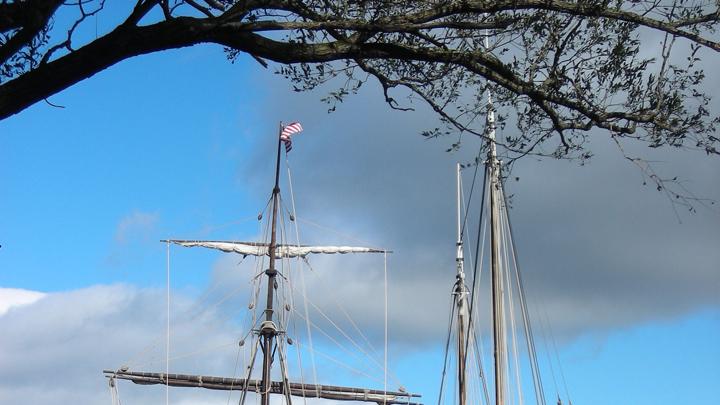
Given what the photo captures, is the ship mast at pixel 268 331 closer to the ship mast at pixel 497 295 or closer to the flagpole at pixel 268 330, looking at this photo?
the flagpole at pixel 268 330

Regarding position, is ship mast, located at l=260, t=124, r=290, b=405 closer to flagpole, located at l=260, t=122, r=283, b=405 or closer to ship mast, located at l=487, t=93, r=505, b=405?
flagpole, located at l=260, t=122, r=283, b=405

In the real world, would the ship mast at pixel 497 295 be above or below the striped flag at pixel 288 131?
below

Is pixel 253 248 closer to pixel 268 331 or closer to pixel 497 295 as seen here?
pixel 268 331

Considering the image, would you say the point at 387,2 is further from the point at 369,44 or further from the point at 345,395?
the point at 345,395

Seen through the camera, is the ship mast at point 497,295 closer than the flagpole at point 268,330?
Yes

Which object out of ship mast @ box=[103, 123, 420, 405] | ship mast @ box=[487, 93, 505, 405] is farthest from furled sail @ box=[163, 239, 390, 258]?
ship mast @ box=[487, 93, 505, 405]

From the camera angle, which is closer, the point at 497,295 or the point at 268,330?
the point at 497,295

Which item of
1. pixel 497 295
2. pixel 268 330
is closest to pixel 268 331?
pixel 268 330

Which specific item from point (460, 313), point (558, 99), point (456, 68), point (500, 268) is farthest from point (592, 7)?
point (460, 313)

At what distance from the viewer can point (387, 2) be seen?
10.9 m

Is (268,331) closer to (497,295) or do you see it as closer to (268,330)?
(268,330)

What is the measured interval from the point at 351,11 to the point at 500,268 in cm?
2559

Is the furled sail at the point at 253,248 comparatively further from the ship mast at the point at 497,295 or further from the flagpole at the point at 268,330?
the ship mast at the point at 497,295

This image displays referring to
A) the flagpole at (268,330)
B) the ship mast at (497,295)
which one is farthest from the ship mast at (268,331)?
the ship mast at (497,295)
